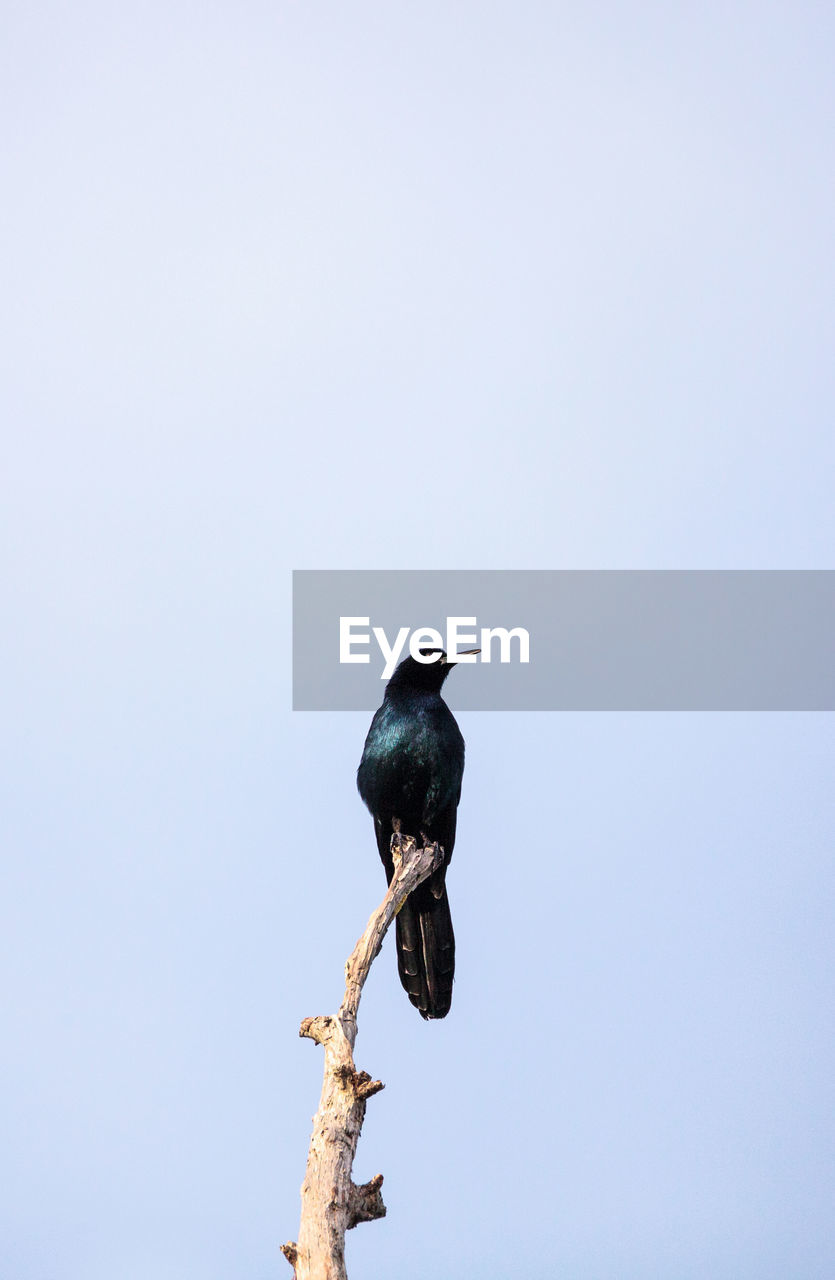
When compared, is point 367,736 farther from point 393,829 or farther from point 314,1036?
point 314,1036

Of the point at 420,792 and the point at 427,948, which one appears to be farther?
the point at 420,792

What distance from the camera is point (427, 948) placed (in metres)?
8.48

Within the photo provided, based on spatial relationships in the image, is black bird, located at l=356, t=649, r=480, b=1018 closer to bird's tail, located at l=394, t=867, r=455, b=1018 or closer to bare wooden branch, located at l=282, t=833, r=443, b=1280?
bird's tail, located at l=394, t=867, r=455, b=1018

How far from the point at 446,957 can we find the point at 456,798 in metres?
1.15

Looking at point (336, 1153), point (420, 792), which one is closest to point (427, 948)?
point (420, 792)

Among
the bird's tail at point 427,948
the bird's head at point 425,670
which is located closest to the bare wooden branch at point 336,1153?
the bird's tail at point 427,948

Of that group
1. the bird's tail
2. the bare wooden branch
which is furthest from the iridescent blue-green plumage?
the bare wooden branch

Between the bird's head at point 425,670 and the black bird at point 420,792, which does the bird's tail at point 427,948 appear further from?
the bird's head at point 425,670

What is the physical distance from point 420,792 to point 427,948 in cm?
107

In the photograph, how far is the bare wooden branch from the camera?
539 cm

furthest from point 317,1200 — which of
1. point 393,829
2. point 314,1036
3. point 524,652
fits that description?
point 524,652

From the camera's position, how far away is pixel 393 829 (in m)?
8.98

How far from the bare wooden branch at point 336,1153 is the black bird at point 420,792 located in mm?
1941

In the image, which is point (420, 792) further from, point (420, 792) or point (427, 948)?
point (427, 948)
